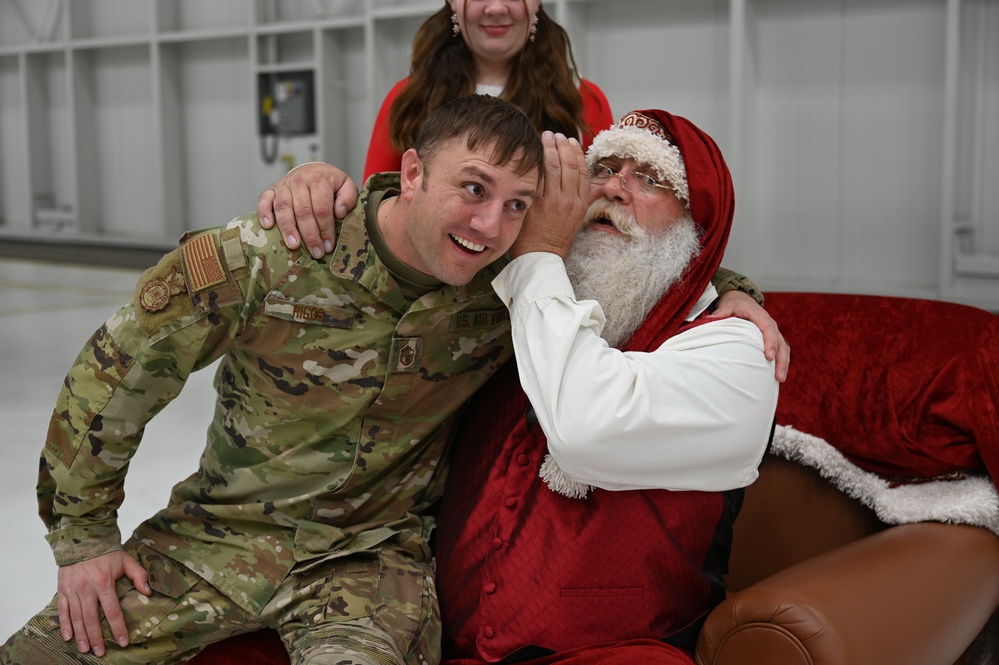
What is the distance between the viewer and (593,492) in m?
1.95

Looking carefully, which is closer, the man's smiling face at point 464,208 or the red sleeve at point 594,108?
the man's smiling face at point 464,208

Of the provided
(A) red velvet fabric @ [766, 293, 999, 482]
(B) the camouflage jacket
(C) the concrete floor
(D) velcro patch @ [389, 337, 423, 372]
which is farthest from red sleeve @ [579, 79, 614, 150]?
(C) the concrete floor

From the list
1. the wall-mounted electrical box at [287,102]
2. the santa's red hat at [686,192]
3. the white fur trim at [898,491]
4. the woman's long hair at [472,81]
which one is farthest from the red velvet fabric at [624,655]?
the wall-mounted electrical box at [287,102]

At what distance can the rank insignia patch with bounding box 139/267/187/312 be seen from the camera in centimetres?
196

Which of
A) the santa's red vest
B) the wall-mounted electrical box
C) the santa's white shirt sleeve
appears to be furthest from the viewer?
the wall-mounted electrical box

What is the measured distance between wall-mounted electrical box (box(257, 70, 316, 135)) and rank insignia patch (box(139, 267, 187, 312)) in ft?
31.3

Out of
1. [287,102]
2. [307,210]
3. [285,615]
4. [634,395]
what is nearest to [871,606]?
[634,395]

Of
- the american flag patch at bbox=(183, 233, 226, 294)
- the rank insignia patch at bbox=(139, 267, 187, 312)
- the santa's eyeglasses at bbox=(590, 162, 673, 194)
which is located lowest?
the rank insignia patch at bbox=(139, 267, 187, 312)

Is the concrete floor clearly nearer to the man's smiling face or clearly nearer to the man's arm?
the man's arm

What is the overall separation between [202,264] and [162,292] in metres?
0.09

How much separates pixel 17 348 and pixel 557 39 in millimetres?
5668

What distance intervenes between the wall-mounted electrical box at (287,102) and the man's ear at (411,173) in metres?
9.55

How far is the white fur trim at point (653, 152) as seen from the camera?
6.86ft

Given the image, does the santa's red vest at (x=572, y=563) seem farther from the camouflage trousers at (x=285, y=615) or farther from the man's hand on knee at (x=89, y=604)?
the man's hand on knee at (x=89, y=604)
